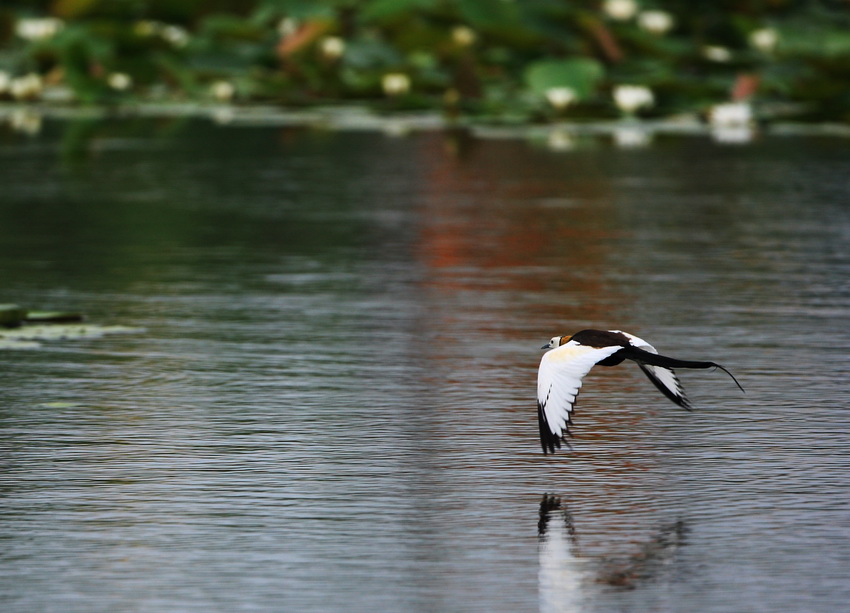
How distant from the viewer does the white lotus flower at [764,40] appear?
2828cm

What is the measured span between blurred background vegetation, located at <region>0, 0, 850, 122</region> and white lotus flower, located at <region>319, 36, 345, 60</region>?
31 mm

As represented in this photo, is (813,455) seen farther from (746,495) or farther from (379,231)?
(379,231)

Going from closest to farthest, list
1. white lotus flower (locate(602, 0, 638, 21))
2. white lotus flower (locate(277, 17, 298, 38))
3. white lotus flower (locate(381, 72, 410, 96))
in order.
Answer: white lotus flower (locate(381, 72, 410, 96)), white lotus flower (locate(602, 0, 638, 21)), white lotus flower (locate(277, 17, 298, 38))

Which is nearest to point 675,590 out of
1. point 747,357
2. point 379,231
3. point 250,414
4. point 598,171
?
point 250,414

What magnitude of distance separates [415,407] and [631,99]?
52.1 ft

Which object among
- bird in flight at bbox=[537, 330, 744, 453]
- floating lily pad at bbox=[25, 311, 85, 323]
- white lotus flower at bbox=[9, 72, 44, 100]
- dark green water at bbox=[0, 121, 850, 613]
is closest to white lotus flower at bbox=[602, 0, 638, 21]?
white lotus flower at bbox=[9, 72, 44, 100]

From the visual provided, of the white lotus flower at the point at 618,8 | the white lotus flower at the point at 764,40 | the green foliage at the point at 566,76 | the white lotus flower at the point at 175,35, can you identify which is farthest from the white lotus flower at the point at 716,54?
the white lotus flower at the point at 175,35

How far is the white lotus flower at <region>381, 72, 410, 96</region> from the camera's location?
26.2 meters

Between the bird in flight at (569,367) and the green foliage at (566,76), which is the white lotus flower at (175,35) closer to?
the green foliage at (566,76)

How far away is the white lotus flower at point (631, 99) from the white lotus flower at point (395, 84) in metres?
3.07

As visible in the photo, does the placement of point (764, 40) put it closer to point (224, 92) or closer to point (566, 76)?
point (566, 76)

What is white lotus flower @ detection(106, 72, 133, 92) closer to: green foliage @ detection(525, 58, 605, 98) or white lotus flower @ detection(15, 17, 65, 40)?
white lotus flower @ detection(15, 17, 65, 40)

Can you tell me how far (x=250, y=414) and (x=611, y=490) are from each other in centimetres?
176

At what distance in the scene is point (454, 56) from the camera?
27578 millimetres
